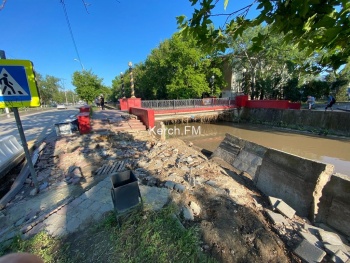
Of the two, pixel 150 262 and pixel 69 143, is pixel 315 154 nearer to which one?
pixel 150 262

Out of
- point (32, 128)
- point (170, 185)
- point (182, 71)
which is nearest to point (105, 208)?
point (170, 185)

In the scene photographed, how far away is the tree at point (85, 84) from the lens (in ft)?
68.7

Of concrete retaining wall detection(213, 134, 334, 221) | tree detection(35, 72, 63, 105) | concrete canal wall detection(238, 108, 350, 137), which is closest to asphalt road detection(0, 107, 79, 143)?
concrete retaining wall detection(213, 134, 334, 221)

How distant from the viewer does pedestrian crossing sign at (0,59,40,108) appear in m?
2.88

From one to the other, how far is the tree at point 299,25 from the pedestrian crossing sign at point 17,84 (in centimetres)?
290

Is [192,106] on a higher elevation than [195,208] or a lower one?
higher

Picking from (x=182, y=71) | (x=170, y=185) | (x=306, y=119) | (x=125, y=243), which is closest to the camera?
(x=125, y=243)

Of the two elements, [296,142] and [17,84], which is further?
[296,142]

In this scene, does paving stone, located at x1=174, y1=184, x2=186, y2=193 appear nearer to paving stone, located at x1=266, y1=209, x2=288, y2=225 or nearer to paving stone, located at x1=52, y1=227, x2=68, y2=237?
paving stone, located at x1=266, y1=209, x2=288, y2=225

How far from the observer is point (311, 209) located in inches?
152

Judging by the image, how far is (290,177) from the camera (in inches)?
174

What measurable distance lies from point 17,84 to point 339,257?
222 inches

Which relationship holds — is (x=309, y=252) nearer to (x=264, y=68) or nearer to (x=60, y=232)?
(x=60, y=232)

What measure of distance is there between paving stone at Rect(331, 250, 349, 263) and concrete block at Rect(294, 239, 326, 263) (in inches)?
8.6
